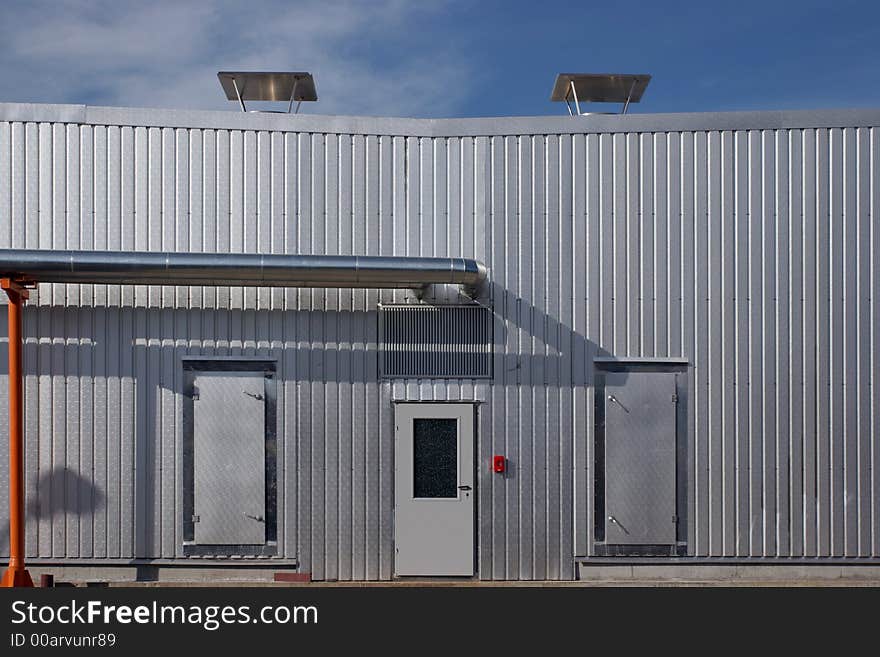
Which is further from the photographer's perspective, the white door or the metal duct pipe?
the white door

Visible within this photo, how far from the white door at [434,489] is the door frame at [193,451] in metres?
1.65

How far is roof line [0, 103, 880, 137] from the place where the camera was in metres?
10.4

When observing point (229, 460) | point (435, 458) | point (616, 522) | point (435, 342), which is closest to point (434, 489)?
point (435, 458)

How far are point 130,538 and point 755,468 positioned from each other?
8.47 meters

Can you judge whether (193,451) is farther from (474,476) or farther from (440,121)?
(440,121)

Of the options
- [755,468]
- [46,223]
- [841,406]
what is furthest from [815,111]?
[46,223]

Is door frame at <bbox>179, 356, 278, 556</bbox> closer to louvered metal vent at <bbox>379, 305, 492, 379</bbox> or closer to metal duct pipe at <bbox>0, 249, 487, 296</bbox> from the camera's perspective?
metal duct pipe at <bbox>0, 249, 487, 296</bbox>

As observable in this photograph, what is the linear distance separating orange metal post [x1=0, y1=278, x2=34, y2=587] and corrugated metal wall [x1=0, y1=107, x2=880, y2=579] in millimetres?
477

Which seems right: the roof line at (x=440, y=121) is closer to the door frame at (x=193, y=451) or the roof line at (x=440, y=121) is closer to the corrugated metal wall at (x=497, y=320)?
the corrugated metal wall at (x=497, y=320)

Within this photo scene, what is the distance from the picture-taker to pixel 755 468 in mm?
10398

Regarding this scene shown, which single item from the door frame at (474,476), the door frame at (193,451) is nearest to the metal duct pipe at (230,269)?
the door frame at (193,451)

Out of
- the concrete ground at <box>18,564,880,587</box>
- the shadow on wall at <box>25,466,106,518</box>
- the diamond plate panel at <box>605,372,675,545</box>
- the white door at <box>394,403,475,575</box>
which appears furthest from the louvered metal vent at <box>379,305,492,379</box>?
the shadow on wall at <box>25,466,106,518</box>

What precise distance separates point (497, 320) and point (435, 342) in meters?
0.91

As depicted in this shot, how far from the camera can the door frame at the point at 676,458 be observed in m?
10.4
